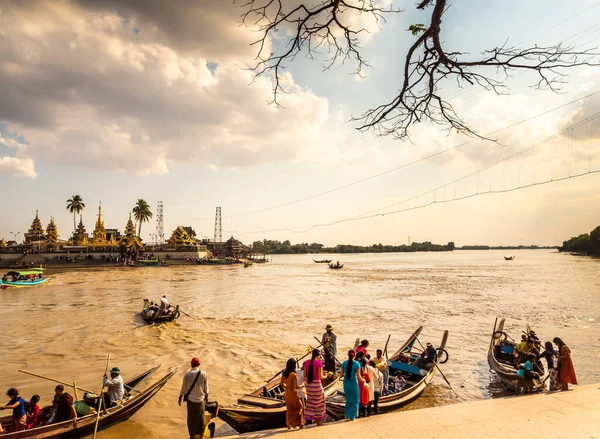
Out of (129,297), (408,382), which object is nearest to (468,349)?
(408,382)

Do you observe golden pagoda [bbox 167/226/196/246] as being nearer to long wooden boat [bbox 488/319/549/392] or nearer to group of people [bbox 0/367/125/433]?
long wooden boat [bbox 488/319/549/392]

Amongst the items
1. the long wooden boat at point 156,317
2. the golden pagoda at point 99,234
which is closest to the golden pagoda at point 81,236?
the golden pagoda at point 99,234

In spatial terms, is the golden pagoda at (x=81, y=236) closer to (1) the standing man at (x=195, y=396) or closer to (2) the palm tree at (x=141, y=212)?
(2) the palm tree at (x=141, y=212)

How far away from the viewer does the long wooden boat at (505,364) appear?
9.86 metres

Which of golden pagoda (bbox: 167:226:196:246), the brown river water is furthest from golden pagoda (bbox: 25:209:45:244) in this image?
the brown river water

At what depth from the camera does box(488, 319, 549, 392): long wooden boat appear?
32.3 feet

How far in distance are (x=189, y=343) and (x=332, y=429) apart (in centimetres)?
1196

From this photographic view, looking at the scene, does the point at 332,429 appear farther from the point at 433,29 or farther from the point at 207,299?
the point at 207,299

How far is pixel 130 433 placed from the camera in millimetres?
7855

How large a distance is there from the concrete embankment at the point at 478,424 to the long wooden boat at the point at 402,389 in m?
1.05

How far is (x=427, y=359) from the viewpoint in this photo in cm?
1076

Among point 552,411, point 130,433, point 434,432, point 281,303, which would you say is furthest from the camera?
point 281,303

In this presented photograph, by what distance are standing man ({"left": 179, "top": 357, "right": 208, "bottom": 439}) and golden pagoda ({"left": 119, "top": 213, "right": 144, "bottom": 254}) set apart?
258 feet

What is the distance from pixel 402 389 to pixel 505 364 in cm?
Answer: 473
